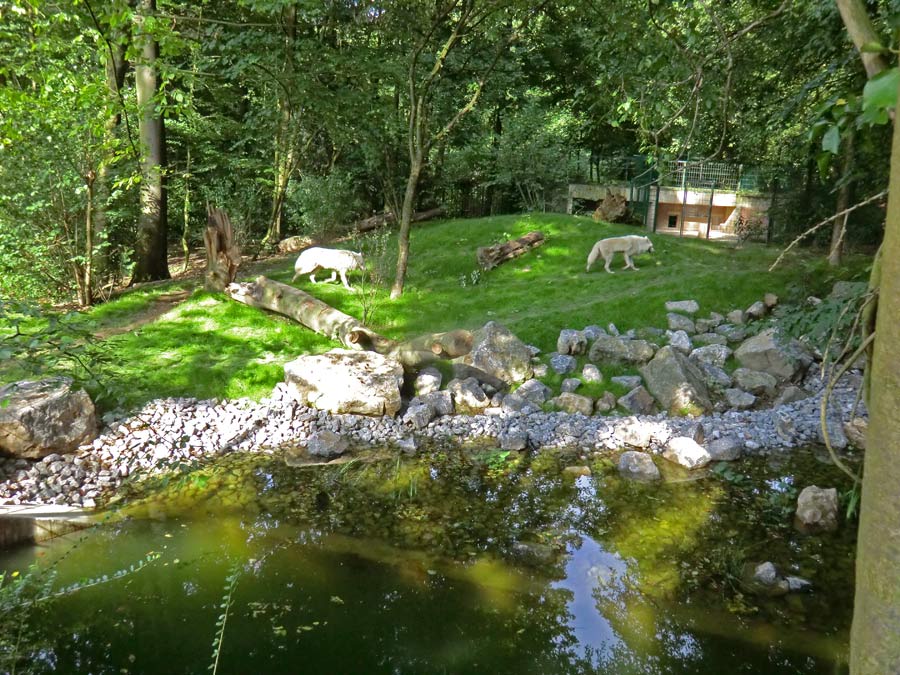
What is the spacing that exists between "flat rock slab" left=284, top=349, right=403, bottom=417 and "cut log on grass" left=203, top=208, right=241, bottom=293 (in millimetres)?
4002

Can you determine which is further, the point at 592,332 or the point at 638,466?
the point at 592,332

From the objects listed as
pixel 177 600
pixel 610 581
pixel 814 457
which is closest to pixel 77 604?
pixel 177 600

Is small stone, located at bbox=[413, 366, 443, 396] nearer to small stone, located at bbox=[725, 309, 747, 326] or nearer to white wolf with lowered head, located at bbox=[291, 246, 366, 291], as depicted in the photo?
white wolf with lowered head, located at bbox=[291, 246, 366, 291]

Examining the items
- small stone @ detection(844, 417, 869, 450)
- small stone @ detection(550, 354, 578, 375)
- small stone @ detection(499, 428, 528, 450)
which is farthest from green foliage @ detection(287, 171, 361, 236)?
small stone @ detection(844, 417, 869, 450)

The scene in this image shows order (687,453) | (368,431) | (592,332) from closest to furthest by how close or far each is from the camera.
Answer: (687,453) → (368,431) → (592,332)

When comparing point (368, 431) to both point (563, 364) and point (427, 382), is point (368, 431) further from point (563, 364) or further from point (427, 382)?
point (563, 364)

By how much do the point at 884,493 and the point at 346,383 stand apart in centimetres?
876

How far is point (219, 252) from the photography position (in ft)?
42.1

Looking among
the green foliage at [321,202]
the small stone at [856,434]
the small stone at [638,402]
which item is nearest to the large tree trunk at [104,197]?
the green foliage at [321,202]

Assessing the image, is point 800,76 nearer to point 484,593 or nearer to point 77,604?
point 484,593

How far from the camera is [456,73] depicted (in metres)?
20.4

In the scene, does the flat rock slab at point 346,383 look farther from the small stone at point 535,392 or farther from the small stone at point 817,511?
the small stone at point 817,511

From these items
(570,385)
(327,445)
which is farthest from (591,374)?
(327,445)

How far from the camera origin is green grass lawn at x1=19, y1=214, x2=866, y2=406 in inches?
403
